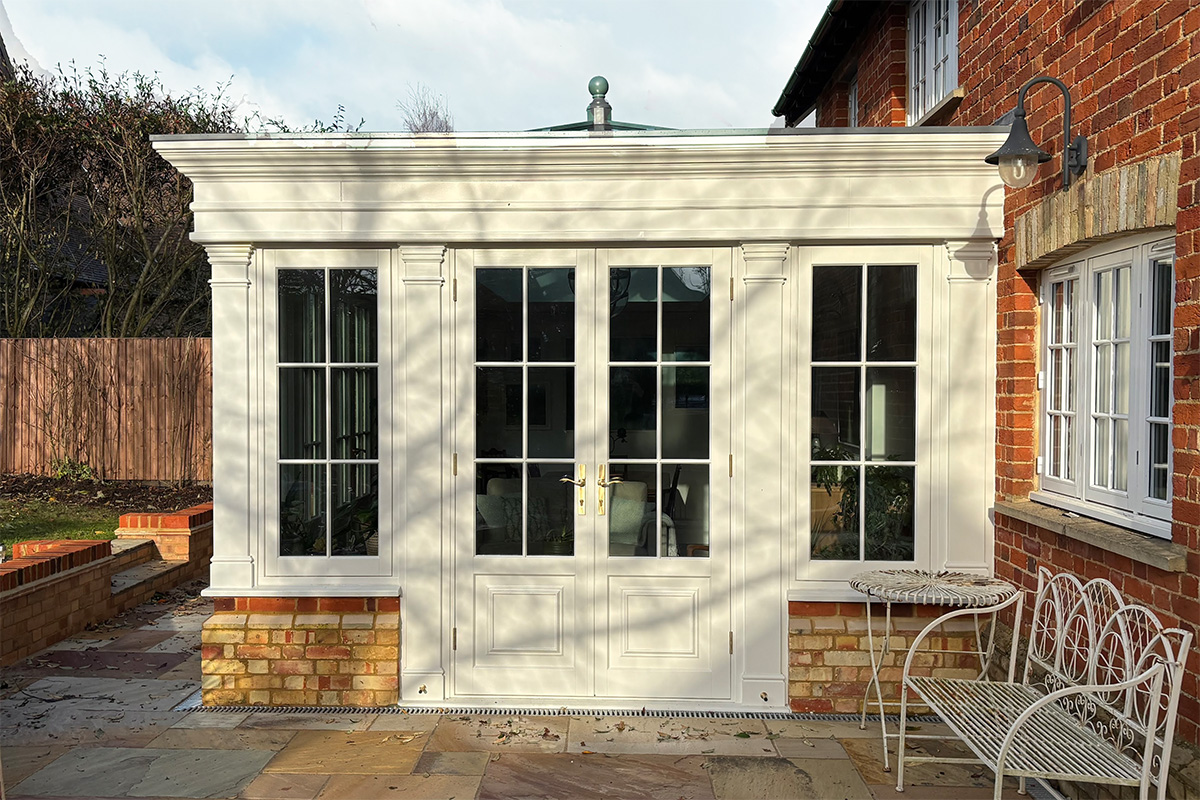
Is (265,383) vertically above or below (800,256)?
below

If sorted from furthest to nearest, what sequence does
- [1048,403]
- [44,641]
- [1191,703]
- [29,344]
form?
[29,344] < [44,641] < [1048,403] < [1191,703]

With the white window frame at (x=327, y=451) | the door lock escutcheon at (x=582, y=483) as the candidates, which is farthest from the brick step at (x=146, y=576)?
the door lock escutcheon at (x=582, y=483)

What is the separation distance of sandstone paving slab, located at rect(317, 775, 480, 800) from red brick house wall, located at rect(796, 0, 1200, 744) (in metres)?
2.76

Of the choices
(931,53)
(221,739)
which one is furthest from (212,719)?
(931,53)

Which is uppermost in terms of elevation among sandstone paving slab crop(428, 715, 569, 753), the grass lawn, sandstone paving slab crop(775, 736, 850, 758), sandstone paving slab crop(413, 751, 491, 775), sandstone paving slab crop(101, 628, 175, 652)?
the grass lawn

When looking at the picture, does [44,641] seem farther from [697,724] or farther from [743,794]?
[743,794]

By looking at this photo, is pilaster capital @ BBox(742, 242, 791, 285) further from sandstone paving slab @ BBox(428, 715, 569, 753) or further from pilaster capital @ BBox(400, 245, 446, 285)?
sandstone paving slab @ BBox(428, 715, 569, 753)

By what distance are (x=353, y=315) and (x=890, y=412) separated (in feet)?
9.43

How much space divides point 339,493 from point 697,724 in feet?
7.25

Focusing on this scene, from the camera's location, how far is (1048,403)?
13.8 ft

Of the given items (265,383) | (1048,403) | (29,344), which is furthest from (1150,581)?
(29,344)

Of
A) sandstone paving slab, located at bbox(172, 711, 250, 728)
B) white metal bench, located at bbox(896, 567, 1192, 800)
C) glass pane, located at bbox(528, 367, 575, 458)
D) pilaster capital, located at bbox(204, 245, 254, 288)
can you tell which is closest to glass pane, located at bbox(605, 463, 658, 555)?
glass pane, located at bbox(528, 367, 575, 458)

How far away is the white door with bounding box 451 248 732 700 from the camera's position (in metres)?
4.50

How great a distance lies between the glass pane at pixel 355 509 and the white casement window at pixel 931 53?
4.23m
